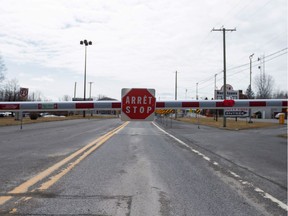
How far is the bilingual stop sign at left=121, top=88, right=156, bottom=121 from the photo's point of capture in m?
4.36

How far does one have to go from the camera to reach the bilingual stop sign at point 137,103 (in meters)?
4.36

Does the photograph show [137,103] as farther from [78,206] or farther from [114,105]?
[78,206]

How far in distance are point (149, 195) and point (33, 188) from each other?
214 cm

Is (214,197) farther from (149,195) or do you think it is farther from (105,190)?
(105,190)

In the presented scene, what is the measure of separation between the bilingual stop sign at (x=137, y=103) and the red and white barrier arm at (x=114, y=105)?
0.32 m

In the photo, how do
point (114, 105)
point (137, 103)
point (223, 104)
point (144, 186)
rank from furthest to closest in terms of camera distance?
1. point (144, 186)
2. point (223, 104)
3. point (114, 105)
4. point (137, 103)

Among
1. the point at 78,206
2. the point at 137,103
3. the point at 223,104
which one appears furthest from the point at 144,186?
the point at 137,103

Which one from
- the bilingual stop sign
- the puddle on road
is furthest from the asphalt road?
the bilingual stop sign

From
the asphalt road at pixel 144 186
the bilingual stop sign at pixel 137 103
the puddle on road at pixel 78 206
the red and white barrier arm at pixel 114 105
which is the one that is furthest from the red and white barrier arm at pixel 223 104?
the puddle on road at pixel 78 206

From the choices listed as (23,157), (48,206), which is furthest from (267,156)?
(48,206)

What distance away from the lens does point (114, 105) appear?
15.7ft

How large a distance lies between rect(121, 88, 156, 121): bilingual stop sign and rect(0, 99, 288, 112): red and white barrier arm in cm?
32

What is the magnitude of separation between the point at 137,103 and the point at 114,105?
52 centimetres

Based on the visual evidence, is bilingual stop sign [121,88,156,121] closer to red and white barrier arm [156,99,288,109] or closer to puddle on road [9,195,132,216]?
red and white barrier arm [156,99,288,109]
